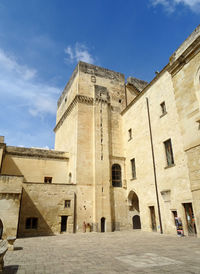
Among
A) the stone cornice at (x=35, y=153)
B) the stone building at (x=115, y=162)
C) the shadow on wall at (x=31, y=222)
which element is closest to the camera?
the stone building at (x=115, y=162)

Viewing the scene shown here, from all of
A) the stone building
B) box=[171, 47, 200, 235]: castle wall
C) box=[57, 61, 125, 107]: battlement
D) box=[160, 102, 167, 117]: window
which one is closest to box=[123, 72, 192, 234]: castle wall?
the stone building

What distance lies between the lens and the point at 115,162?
19.2 meters

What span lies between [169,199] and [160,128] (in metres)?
4.92

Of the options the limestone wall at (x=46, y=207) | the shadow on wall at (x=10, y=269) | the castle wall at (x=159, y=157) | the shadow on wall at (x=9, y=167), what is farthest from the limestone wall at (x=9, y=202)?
the castle wall at (x=159, y=157)

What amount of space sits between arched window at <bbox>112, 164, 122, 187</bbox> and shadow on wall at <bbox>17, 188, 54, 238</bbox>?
674 centimetres

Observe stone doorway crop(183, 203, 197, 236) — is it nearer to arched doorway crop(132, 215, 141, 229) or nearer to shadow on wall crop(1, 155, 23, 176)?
arched doorway crop(132, 215, 141, 229)

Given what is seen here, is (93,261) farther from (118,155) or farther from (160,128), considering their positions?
(118,155)

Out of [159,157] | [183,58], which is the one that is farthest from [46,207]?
[183,58]

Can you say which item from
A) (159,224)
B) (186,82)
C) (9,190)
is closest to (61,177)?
(9,190)

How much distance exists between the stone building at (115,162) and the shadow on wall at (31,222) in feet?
0.22

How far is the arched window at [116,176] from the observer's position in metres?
18.7

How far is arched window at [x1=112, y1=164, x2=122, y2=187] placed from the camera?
1873 cm

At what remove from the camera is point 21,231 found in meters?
14.4

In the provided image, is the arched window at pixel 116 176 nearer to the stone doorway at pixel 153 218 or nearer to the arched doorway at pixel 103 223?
the arched doorway at pixel 103 223
